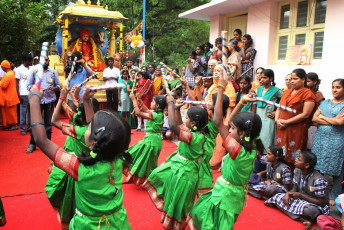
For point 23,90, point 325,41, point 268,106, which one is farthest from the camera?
point 23,90

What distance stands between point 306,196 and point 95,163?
2.75m

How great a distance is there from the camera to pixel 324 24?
594cm

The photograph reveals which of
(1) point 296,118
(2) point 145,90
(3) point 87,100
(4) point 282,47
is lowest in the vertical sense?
(1) point 296,118

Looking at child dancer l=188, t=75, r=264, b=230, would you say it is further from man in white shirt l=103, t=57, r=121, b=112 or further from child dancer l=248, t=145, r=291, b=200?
man in white shirt l=103, t=57, r=121, b=112

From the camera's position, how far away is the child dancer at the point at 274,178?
3.99m

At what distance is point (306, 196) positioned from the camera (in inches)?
142

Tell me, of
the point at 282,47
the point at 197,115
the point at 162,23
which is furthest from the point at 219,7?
the point at 162,23

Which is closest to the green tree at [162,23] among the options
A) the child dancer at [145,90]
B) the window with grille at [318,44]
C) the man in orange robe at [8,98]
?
the child dancer at [145,90]

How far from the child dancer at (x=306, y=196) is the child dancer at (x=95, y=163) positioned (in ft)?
7.91

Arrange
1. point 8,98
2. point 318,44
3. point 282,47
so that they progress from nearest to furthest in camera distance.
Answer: point 318,44 → point 282,47 → point 8,98

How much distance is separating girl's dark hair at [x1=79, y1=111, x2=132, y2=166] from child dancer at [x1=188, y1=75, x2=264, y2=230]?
88 centimetres

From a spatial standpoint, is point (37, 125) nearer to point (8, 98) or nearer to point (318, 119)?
point (318, 119)

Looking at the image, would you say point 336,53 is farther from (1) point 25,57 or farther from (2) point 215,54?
(1) point 25,57

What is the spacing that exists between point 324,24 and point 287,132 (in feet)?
9.29
